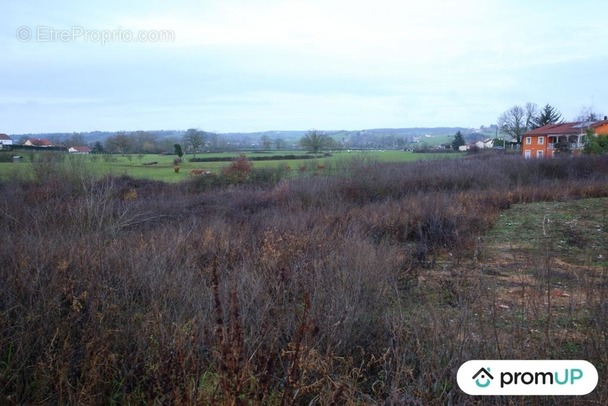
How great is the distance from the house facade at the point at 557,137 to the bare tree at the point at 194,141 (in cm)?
3163

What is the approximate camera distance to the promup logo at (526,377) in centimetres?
262

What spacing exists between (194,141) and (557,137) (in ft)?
126

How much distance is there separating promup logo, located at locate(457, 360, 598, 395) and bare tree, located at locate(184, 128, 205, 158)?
44794 millimetres

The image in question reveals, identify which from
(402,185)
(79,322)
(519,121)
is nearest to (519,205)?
(402,185)

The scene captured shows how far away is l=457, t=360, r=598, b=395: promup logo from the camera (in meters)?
2.62

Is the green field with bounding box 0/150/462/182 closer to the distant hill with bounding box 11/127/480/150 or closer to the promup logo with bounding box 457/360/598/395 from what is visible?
the distant hill with bounding box 11/127/480/150

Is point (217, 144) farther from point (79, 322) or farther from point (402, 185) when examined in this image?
point (79, 322)

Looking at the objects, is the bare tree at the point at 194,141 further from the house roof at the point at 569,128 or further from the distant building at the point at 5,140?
the house roof at the point at 569,128

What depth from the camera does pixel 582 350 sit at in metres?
3.64

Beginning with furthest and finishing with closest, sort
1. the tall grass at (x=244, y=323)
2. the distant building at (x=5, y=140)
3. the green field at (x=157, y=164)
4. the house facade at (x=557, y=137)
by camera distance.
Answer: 1. the house facade at (x=557, y=137)
2. the distant building at (x=5, y=140)
3. the green field at (x=157, y=164)
4. the tall grass at (x=244, y=323)

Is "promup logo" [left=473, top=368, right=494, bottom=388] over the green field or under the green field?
under

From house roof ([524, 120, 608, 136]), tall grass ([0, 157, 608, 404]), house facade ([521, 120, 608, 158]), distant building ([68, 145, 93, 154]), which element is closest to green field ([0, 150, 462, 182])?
distant building ([68, 145, 93, 154])

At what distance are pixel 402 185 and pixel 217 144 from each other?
29.4 metres

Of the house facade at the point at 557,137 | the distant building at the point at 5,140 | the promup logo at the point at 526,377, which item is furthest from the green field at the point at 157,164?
the promup logo at the point at 526,377
